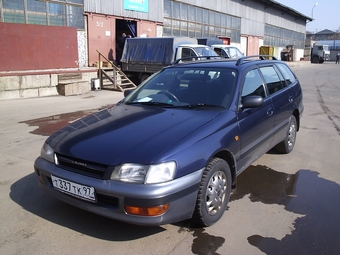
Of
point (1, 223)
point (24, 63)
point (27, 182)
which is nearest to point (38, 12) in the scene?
point (24, 63)

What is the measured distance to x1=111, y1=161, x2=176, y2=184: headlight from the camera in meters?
2.70

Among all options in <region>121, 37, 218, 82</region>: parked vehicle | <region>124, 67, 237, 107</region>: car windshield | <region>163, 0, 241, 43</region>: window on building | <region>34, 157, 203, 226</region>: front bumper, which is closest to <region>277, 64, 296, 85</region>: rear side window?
<region>124, 67, 237, 107</region>: car windshield

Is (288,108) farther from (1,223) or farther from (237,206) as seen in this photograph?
(1,223)

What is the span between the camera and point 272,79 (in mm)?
4898

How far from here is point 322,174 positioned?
15.5 feet

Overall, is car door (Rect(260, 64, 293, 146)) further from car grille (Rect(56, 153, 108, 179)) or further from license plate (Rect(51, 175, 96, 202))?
license plate (Rect(51, 175, 96, 202))

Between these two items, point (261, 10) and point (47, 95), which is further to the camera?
point (261, 10)

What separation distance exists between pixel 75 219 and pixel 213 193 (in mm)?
1443

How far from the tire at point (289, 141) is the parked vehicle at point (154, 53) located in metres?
9.45

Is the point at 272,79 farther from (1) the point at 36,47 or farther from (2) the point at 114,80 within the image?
(1) the point at 36,47

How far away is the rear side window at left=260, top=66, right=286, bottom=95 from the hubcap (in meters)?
1.88

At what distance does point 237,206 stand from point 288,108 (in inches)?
86.7

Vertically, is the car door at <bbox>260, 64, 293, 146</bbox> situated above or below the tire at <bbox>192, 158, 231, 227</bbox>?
above

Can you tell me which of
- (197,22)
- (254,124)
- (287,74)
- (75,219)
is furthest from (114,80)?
(197,22)
